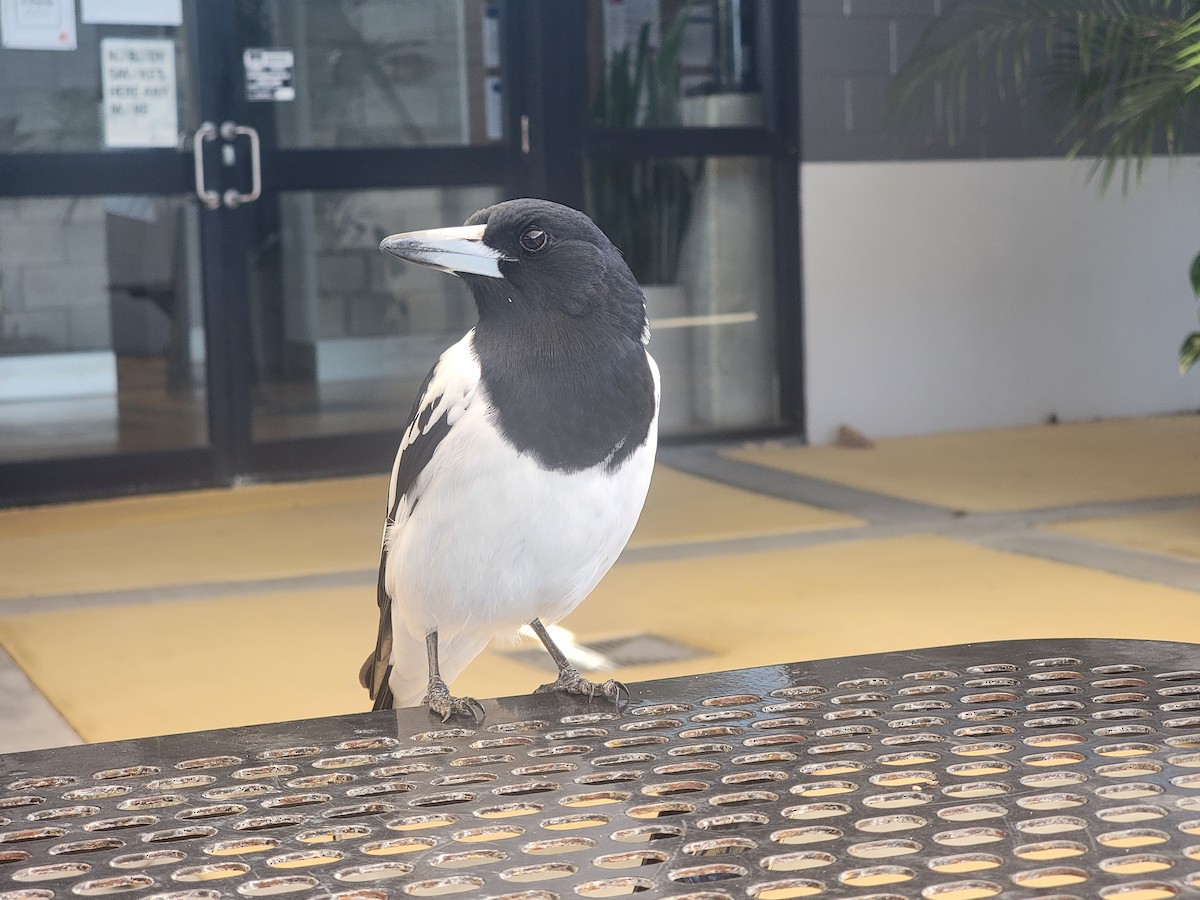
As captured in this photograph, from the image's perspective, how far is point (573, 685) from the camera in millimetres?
1372

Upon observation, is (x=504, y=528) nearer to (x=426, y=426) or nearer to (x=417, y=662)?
(x=426, y=426)

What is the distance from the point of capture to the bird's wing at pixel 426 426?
4.74 ft

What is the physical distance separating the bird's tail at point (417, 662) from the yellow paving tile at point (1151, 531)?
231cm

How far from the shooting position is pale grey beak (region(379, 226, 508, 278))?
48.9 inches

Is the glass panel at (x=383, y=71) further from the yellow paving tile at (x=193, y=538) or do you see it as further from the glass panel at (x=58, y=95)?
the yellow paving tile at (x=193, y=538)

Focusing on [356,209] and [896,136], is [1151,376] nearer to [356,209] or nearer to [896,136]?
[896,136]

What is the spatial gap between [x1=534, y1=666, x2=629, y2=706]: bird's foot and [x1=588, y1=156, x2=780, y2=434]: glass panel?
12.8 ft

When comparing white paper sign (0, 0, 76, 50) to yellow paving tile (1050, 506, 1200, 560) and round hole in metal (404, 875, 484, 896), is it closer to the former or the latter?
yellow paving tile (1050, 506, 1200, 560)

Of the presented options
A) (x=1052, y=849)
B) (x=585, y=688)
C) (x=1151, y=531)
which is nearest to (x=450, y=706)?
(x=585, y=688)

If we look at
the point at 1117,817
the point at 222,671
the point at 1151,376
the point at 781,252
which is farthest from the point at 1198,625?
the point at 1151,376

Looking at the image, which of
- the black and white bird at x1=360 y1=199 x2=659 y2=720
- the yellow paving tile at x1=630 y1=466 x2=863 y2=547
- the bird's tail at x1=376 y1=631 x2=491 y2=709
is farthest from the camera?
the yellow paving tile at x1=630 y1=466 x2=863 y2=547

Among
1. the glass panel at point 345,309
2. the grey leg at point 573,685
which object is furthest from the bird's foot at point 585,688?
the glass panel at point 345,309

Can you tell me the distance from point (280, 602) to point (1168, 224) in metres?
4.02

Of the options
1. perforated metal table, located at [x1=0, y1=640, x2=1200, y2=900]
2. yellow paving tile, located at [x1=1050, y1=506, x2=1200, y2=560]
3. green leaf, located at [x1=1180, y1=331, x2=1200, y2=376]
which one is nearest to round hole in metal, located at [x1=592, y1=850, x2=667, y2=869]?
perforated metal table, located at [x1=0, y1=640, x2=1200, y2=900]
